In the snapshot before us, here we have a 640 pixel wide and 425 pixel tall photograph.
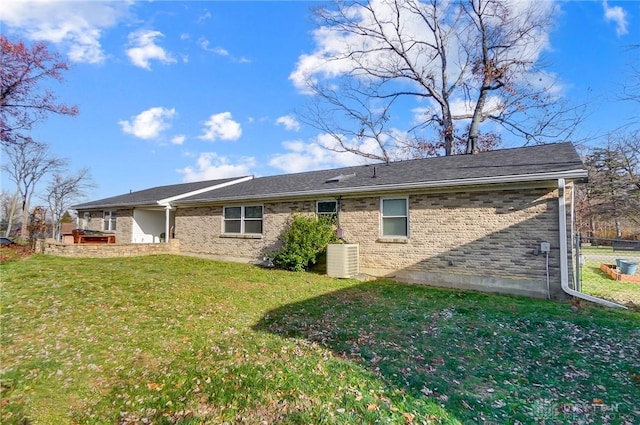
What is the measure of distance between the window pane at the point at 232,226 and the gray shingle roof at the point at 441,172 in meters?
1.07

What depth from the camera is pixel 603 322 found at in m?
6.05

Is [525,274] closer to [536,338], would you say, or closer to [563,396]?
[536,338]

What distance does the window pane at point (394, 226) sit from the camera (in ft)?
33.8

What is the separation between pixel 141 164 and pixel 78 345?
20.8 metres

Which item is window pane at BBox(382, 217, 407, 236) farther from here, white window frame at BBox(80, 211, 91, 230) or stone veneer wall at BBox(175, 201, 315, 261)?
white window frame at BBox(80, 211, 91, 230)

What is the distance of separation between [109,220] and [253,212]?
1188 cm

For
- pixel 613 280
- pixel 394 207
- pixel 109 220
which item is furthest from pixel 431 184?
pixel 109 220

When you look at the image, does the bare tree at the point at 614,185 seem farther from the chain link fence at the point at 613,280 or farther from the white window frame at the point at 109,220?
the white window frame at the point at 109,220

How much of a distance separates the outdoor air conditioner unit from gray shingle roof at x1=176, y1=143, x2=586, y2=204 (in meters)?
1.87

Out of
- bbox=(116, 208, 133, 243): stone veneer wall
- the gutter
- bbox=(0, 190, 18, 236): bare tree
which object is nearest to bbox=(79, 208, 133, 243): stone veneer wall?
bbox=(116, 208, 133, 243): stone veneer wall

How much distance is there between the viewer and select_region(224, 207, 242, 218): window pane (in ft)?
47.6

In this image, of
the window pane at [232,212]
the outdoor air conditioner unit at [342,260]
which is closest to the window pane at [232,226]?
the window pane at [232,212]

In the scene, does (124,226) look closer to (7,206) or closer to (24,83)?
(24,83)

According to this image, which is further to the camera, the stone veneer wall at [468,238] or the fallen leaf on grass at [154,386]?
the stone veneer wall at [468,238]
